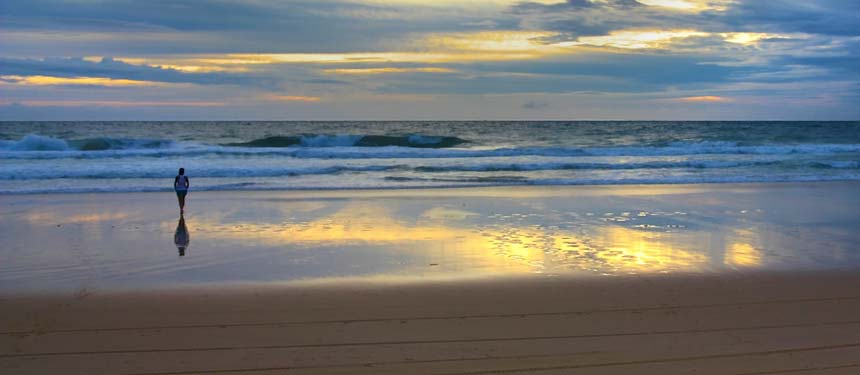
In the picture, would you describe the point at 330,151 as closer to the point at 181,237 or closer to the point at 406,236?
the point at 181,237

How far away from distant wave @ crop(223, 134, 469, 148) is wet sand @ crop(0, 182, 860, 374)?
32.7m

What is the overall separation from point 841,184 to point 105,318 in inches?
791

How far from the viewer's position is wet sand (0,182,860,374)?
209 inches

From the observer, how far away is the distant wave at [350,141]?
46.2 meters

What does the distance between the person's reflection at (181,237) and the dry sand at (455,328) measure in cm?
260

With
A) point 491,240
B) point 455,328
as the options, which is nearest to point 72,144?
point 491,240

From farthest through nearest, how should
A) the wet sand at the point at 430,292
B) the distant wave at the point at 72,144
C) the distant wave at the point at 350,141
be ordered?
the distant wave at the point at 350,141, the distant wave at the point at 72,144, the wet sand at the point at 430,292

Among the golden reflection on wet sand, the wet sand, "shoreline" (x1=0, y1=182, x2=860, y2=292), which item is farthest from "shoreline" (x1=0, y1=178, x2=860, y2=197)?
the golden reflection on wet sand

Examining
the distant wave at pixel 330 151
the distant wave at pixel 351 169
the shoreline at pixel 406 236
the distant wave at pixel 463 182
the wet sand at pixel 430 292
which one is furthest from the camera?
the distant wave at pixel 330 151

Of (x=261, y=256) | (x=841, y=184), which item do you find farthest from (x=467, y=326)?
(x=841, y=184)

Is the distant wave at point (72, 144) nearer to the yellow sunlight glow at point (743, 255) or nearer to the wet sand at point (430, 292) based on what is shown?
the wet sand at point (430, 292)

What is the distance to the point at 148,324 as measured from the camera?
6.19 meters

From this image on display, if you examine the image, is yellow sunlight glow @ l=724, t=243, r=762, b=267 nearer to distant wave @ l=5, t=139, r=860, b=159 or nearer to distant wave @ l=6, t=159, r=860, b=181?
distant wave @ l=6, t=159, r=860, b=181

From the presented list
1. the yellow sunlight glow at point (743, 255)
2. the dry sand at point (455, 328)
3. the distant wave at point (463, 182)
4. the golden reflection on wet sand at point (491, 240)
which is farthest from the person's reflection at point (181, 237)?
the yellow sunlight glow at point (743, 255)
